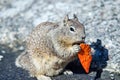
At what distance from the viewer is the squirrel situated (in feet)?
24.7

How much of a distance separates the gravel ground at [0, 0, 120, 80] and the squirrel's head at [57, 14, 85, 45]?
1.03 m

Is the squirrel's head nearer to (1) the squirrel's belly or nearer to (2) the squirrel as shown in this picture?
(2) the squirrel

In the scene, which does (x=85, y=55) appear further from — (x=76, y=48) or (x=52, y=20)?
(x=52, y=20)

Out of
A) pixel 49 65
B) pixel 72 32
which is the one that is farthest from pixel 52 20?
pixel 72 32

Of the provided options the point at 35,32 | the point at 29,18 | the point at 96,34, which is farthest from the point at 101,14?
the point at 35,32

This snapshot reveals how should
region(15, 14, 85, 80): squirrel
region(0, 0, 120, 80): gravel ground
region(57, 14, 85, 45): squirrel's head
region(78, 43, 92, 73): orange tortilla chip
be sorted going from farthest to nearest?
region(0, 0, 120, 80): gravel ground → region(78, 43, 92, 73): orange tortilla chip → region(15, 14, 85, 80): squirrel → region(57, 14, 85, 45): squirrel's head

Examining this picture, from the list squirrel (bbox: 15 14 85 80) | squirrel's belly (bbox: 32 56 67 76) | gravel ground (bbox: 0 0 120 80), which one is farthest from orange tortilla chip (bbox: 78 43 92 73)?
gravel ground (bbox: 0 0 120 80)

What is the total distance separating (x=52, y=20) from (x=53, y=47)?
8.88 ft

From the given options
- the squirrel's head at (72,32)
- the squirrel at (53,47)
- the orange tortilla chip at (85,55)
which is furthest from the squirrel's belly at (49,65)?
the squirrel's head at (72,32)

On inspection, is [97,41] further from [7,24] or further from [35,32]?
[7,24]

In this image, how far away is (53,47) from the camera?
7793mm

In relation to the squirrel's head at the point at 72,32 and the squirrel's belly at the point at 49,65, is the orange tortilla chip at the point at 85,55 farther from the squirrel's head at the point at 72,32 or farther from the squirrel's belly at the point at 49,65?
the squirrel's belly at the point at 49,65

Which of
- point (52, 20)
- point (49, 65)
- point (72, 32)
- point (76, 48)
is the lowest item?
point (49, 65)

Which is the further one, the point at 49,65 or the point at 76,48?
the point at 49,65
